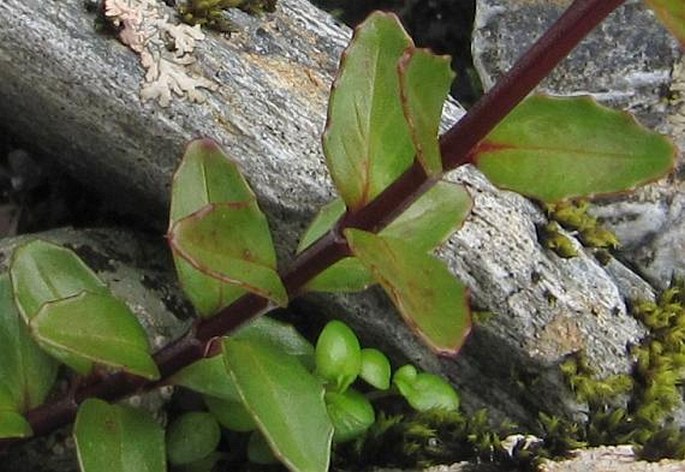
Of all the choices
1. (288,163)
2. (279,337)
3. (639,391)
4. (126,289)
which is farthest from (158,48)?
(639,391)

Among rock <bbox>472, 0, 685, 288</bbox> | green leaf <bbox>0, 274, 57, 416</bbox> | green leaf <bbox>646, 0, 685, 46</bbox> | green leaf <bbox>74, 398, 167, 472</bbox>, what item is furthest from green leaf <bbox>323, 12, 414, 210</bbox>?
rock <bbox>472, 0, 685, 288</bbox>

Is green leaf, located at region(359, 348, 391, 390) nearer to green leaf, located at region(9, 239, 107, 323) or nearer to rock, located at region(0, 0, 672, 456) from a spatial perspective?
rock, located at region(0, 0, 672, 456)

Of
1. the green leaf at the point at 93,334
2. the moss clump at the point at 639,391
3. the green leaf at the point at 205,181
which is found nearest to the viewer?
the green leaf at the point at 93,334

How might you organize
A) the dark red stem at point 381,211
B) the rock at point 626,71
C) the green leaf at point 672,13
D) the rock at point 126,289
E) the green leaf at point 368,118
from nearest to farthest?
the green leaf at point 672,13, the dark red stem at point 381,211, the green leaf at point 368,118, the rock at point 126,289, the rock at point 626,71

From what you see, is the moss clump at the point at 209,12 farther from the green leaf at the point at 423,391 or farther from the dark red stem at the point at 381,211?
the green leaf at the point at 423,391

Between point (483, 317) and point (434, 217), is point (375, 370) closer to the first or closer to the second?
point (483, 317)

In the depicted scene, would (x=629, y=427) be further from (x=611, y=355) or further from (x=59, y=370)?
(x=59, y=370)

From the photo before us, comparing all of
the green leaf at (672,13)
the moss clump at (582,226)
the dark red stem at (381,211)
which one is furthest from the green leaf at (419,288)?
the moss clump at (582,226)
